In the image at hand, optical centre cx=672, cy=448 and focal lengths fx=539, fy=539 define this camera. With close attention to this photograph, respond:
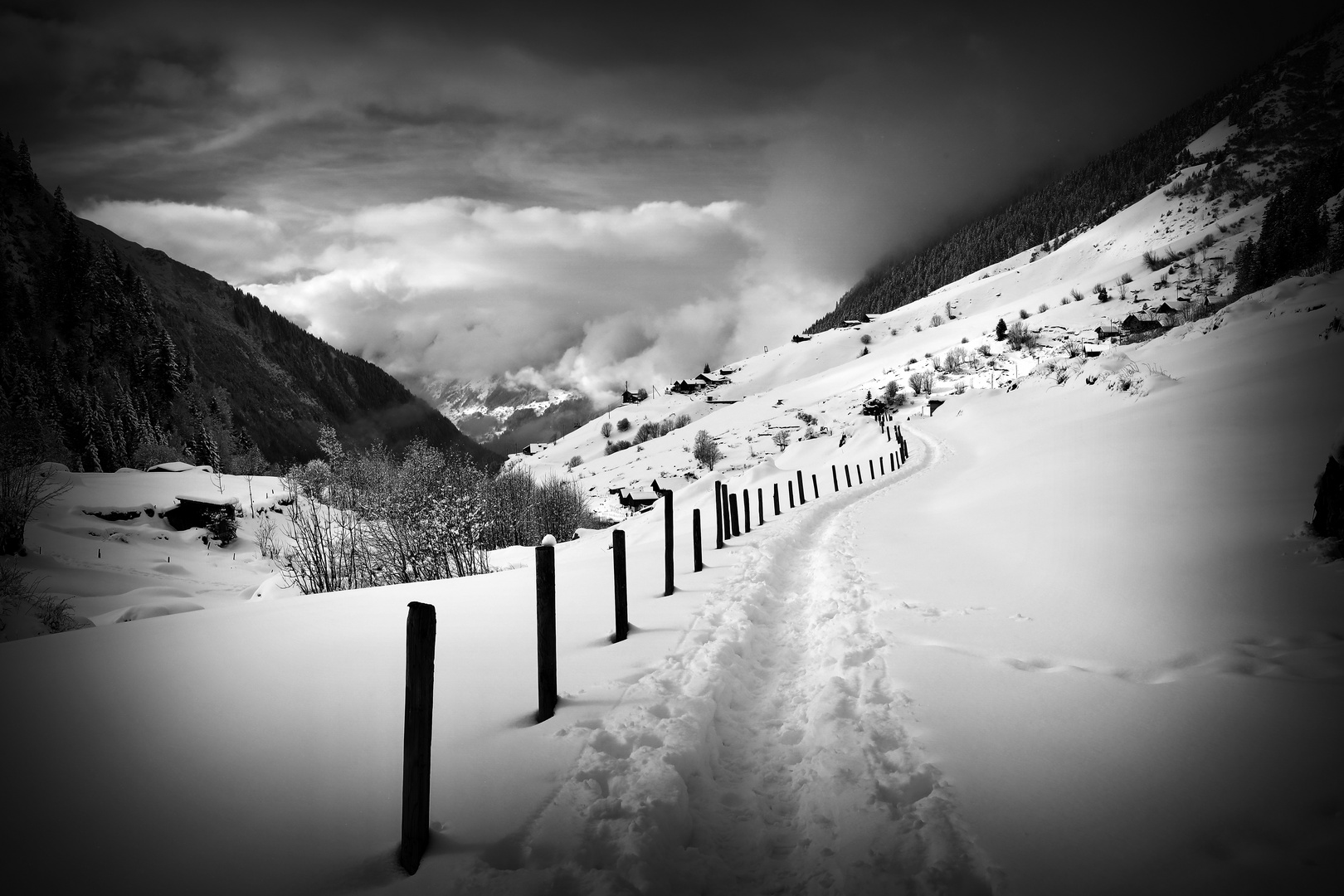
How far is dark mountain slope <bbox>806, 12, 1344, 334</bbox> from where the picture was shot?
68.8 metres

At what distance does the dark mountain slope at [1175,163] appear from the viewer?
6875 centimetres

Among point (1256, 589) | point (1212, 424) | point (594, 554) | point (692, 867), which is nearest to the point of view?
point (692, 867)

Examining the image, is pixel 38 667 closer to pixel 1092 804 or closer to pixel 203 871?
pixel 203 871

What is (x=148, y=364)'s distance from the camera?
93062mm

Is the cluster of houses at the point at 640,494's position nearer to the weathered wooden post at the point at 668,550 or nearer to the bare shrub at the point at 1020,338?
the weathered wooden post at the point at 668,550

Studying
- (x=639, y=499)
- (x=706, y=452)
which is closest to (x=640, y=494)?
(x=639, y=499)

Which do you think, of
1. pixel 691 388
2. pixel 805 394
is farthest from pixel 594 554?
pixel 691 388

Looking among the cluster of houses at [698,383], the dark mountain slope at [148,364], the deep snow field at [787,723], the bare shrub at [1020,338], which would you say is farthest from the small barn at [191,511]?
the cluster of houses at [698,383]

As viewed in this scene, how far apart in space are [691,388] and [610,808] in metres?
74.0

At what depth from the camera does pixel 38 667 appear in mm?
4090

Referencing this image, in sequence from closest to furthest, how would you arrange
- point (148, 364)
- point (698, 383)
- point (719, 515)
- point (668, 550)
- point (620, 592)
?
point (620, 592)
point (668, 550)
point (719, 515)
point (698, 383)
point (148, 364)

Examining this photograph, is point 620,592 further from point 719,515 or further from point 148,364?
point 148,364

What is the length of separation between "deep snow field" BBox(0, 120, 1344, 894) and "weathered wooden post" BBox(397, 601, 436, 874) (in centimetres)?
13

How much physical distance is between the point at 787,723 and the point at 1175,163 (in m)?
136
